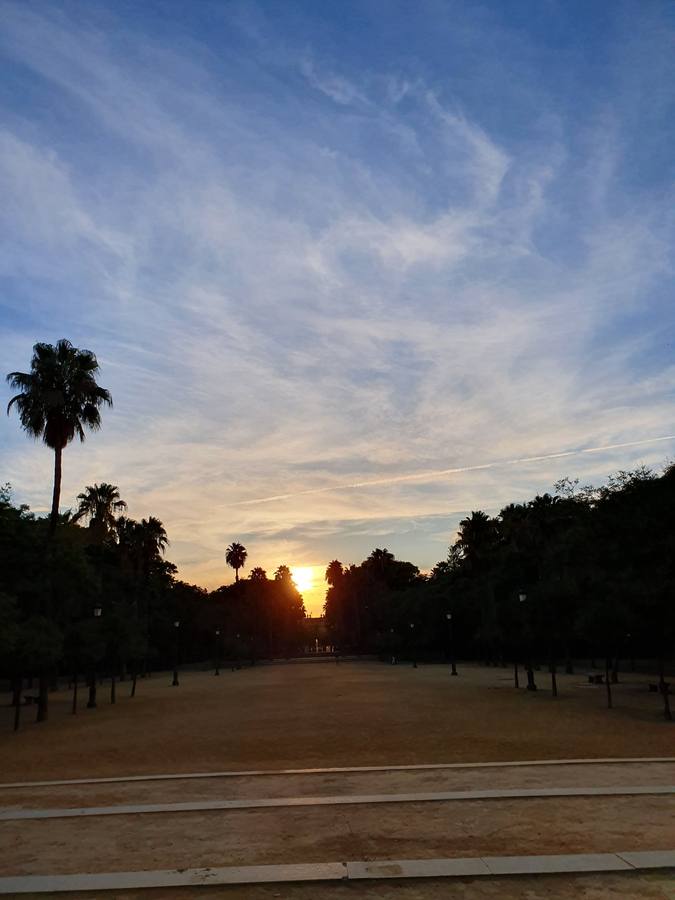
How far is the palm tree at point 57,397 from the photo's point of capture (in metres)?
33.5

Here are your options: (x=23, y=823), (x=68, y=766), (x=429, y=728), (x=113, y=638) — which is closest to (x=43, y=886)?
(x=23, y=823)

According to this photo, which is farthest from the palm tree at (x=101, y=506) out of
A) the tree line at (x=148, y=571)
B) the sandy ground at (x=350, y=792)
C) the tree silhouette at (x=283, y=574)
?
the tree silhouette at (x=283, y=574)

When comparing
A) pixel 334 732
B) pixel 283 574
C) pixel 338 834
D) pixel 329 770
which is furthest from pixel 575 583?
pixel 283 574

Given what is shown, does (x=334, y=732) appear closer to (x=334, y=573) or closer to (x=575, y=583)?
(x=575, y=583)

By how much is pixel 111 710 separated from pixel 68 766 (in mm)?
18543

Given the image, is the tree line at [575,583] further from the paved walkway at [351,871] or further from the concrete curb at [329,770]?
the paved walkway at [351,871]

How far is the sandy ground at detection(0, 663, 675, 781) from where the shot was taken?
16.7 metres

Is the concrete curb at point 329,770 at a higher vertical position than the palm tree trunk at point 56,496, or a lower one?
lower

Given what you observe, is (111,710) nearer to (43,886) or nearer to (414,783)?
(414,783)

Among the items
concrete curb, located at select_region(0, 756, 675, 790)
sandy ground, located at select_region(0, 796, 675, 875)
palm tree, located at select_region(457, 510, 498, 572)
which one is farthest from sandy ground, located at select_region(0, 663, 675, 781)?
palm tree, located at select_region(457, 510, 498, 572)

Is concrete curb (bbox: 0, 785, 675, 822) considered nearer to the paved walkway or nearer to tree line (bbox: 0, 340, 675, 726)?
the paved walkway

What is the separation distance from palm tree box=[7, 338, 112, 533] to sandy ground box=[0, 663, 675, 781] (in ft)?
38.1

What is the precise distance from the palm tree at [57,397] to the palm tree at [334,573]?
375 ft

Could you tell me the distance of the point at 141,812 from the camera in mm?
11344
